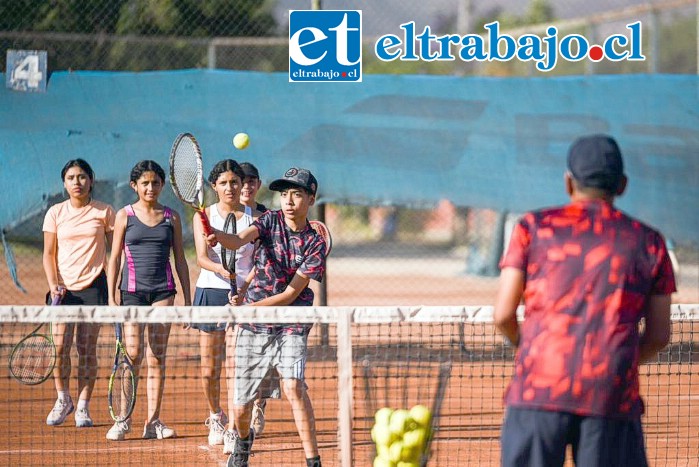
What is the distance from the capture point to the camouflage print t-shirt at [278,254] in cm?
507

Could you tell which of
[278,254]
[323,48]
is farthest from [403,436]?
[323,48]

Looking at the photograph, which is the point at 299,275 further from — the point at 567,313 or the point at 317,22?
the point at 317,22

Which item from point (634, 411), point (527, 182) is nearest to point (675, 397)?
point (527, 182)

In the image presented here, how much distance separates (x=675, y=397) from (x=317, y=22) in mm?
4462

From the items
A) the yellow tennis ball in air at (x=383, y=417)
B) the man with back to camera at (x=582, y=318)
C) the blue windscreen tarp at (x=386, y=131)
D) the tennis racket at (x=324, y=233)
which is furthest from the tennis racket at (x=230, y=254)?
the blue windscreen tarp at (x=386, y=131)

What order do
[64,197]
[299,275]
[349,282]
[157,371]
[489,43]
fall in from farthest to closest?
[349,282] < [489,43] < [64,197] < [157,371] < [299,275]

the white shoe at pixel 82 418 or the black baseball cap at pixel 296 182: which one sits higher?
the black baseball cap at pixel 296 182

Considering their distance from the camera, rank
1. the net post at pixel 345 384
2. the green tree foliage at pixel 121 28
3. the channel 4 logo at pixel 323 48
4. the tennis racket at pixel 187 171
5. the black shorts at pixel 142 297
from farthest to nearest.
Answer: the green tree foliage at pixel 121 28 → the channel 4 logo at pixel 323 48 → the black shorts at pixel 142 297 → the tennis racket at pixel 187 171 → the net post at pixel 345 384

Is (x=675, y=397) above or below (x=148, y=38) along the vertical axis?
below

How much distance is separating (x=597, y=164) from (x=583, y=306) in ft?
1.39

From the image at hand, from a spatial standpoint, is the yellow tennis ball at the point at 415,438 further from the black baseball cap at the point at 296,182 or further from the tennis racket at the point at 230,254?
the tennis racket at the point at 230,254

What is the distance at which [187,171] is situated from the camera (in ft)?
19.1

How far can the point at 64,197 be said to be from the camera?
9.01 meters

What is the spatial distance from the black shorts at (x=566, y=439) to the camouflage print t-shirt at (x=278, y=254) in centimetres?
211
